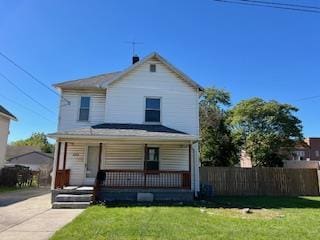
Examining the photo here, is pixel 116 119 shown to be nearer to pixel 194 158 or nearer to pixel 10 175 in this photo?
pixel 194 158

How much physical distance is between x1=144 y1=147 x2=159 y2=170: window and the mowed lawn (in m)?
5.39

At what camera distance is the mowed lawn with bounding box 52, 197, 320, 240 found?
7.73 metres

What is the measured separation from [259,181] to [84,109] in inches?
490

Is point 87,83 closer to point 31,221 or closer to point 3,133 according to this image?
point 31,221

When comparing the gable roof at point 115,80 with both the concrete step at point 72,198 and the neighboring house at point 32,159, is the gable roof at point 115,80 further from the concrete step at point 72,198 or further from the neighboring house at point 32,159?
the neighboring house at point 32,159

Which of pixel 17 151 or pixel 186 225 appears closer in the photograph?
pixel 186 225

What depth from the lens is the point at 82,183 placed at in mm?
16562

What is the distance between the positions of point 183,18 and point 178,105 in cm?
591

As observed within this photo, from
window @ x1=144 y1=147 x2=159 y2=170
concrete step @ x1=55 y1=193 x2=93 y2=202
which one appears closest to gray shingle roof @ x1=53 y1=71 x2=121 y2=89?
window @ x1=144 y1=147 x2=159 y2=170

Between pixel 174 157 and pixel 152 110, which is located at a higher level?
Answer: pixel 152 110

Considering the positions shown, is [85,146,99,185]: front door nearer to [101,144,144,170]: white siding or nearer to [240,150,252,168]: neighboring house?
[101,144,144,170]: white siding

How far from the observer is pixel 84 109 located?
17.6 metres

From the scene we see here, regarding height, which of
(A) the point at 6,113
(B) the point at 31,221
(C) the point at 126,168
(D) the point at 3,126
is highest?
(A) the point at 6,113

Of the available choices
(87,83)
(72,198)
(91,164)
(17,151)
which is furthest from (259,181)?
(17,151)
